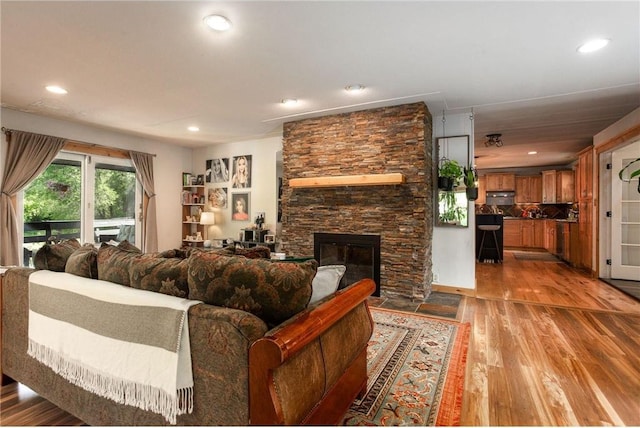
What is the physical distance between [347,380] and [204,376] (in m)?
0.84

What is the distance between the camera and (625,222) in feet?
16.1

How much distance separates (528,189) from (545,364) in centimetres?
825

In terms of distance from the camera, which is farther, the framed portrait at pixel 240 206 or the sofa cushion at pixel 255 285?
the framed portrait at pixel 240 206

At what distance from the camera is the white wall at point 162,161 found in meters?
4.75

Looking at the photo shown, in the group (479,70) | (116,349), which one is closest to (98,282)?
(116,349)

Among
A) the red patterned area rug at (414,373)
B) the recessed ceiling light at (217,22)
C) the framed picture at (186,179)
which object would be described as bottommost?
the red patterned area rug at (414,373)

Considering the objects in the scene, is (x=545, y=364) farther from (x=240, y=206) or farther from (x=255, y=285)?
(x=240, y=206)

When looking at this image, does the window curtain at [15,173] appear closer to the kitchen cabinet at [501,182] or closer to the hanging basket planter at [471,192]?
the hanging basket planter at [471,192]

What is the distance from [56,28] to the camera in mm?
2266

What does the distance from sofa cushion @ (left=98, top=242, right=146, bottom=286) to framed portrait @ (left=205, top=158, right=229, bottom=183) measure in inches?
177

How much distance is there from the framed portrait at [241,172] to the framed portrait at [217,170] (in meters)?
0.21

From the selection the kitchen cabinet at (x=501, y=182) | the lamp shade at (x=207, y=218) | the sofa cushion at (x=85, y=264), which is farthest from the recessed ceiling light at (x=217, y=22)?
the kitchen cabinet at (x=501, y=182)

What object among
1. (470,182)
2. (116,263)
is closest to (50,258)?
(116,263)

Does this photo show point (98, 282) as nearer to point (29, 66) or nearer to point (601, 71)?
point (29, 66)
